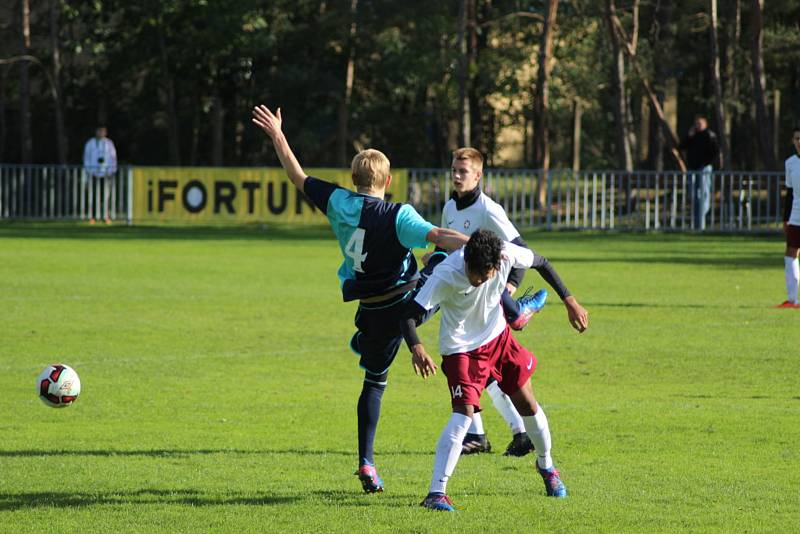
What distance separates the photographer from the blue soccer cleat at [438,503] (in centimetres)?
679

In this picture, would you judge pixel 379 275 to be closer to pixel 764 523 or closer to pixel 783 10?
pixel 764 523

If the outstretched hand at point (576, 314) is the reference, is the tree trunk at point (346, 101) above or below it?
above

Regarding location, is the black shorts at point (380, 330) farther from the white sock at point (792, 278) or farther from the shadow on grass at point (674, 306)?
the white sock at point (792, 278)

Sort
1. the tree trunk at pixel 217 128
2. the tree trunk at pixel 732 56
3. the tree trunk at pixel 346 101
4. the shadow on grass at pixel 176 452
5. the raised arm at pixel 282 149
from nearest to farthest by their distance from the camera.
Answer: the raised arm at pixel 282 149 < the shadow on grass at pixel 176 452 < the tree trunk at pixel 732 56 < the tree trunk at pixel 346 101 < the tree trunk at pixel 217 128

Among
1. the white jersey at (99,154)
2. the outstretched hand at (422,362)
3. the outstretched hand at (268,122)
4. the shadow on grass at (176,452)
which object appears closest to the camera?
the outstretched hand at (422,362)

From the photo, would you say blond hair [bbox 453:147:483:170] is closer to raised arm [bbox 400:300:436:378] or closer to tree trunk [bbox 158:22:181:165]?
raised arm [bbox 400:300:436:378]

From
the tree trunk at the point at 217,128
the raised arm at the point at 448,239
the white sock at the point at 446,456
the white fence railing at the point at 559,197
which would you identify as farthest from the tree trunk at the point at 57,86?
the white sock at the point at 446,456

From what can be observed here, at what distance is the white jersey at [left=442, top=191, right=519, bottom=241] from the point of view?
899cm

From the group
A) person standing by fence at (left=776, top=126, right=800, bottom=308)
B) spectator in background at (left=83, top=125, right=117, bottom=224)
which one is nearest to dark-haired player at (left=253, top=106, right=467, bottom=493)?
person standing by fence at (left=776, top=126, right=800, bottom=308)

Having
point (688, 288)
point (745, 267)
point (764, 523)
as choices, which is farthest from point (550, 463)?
point (745, 267)

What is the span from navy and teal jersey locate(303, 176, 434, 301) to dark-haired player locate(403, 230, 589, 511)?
1.39ft

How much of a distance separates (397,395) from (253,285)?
9096 millimetres

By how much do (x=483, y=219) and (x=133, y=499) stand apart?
3.09 meters

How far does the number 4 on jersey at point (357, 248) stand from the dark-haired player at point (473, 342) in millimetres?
582
